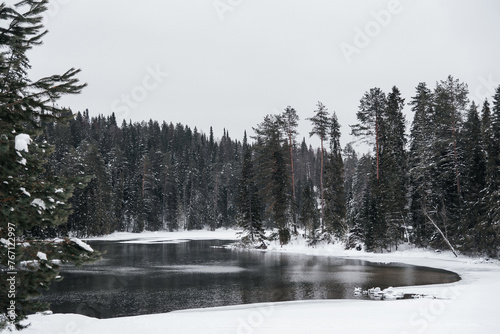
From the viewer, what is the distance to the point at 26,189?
22.0ft

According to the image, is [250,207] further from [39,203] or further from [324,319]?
[39,203]

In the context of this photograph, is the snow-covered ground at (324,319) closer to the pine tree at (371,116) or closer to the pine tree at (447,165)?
the pine tree at (447,165)

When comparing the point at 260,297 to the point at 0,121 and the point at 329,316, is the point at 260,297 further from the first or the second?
the point at 0,121

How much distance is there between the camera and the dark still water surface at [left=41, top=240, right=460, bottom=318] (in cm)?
1669

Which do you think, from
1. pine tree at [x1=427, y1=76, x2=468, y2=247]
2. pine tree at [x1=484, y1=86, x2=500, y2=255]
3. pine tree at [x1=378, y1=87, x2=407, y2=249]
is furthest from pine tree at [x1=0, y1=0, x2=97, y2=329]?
pine tree at [x1=378, y1=87, x2=407, y2=249]

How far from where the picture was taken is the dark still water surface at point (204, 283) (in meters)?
16.7

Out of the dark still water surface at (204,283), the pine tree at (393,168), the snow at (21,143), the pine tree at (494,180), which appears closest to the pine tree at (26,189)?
the snow at (21,143)

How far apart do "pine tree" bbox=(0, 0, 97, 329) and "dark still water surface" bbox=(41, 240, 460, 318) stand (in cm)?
837

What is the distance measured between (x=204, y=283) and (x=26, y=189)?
1676 cm

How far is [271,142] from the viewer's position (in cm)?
4947

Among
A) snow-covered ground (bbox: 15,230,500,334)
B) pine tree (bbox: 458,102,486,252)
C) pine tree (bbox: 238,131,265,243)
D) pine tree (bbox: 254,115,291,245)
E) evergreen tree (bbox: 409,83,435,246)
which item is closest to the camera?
snow-covered ground (bbox: 15,230,500,334)

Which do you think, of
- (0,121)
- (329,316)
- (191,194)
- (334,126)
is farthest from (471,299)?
(191,194)

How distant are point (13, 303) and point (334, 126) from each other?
42.6 meters

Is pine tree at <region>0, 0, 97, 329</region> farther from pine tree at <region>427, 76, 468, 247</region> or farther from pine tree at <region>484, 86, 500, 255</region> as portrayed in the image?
pine tree at <region>427, 76, 468, 247</region>
